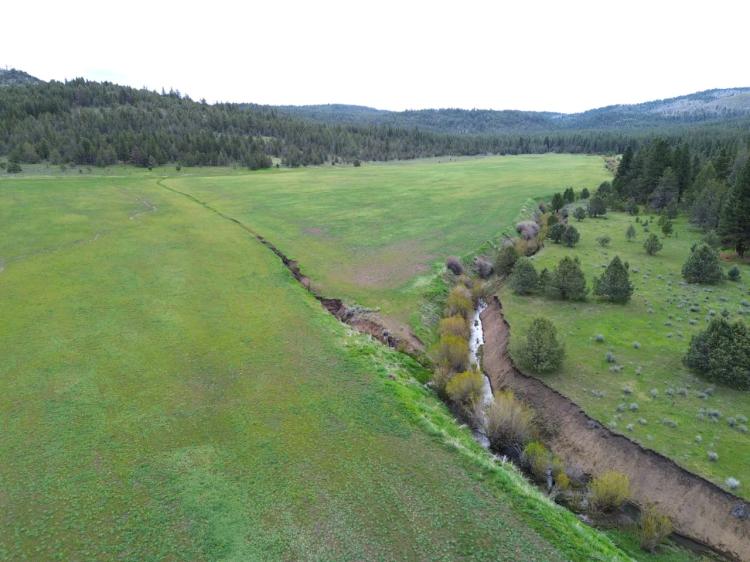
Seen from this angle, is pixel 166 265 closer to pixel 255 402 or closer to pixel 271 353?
pixel 271 353

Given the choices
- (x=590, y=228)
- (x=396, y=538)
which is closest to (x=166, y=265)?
(x=396, y=538)

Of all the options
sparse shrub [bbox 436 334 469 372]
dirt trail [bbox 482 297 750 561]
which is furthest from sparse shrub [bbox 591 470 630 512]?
sparse shrub [bbox 436 334 469 372]

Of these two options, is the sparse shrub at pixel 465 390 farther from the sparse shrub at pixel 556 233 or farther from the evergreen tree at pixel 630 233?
the evergreen tree at pixel 630 233

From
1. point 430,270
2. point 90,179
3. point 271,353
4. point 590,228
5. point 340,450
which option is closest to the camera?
point 340,450

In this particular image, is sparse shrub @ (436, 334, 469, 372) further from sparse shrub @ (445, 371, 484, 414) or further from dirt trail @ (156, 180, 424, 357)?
sparse shrub @ (445, 371, 484, 414)

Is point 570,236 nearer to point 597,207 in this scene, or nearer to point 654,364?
point 597,207

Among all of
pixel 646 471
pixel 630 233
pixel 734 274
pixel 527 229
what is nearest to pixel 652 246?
pixel 630 233

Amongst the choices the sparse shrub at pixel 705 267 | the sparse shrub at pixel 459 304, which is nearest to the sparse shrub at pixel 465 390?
the sparse shrub at pixel 459 304
